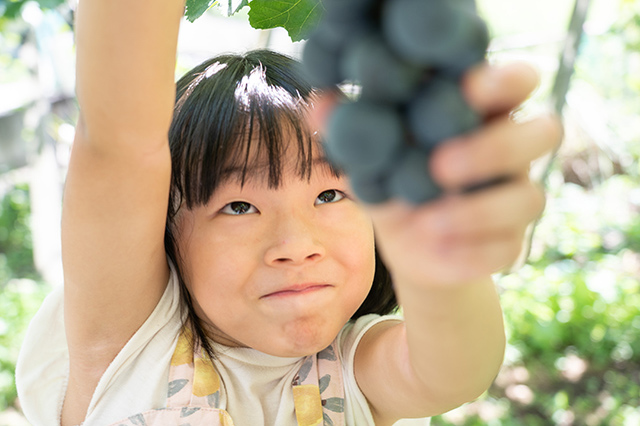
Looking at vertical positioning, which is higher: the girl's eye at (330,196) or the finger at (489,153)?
the finger at (489,153)

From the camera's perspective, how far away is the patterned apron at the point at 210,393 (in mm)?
1151

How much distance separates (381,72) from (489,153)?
0.09 meters

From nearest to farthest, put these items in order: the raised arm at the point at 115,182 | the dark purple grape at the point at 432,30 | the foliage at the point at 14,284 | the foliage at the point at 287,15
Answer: the dark purple grape at the point at 432,30 → the raised arm at the point at 115,182 → the foliage at the point at 287,15 → the foliage at the point at 14,284

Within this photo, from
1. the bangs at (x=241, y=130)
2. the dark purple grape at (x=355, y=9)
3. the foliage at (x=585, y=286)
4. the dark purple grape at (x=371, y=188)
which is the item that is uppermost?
the dark purple grape at (x=355, y=9)

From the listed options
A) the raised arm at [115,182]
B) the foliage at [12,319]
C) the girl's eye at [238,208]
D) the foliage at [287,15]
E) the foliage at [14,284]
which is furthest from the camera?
the foliage at [14,284]

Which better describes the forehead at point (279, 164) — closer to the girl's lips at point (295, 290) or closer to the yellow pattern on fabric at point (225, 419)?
the girl's lips at point (295, 290)

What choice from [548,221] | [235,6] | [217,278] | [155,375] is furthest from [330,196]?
[548,221]

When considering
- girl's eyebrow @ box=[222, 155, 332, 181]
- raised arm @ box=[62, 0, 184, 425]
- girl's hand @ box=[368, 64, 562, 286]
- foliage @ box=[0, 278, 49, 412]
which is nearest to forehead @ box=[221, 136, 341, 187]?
girl's eyebrow @ box=[222, 155, 332, 181]

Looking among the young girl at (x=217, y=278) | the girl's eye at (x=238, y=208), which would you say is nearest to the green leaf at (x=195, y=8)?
the young girl at (x=217, y=278)

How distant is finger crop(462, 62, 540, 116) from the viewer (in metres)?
0.43

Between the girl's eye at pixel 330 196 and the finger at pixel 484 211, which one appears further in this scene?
the girl's eye at pixel 330 196

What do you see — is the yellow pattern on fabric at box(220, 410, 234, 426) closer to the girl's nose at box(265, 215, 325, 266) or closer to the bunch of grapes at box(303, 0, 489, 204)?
the girl's nose at box(265, 215, 325, 266)

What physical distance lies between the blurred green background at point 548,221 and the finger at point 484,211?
1474 millimetres

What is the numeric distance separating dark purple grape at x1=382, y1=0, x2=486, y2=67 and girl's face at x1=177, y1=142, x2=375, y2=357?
0.65 m
